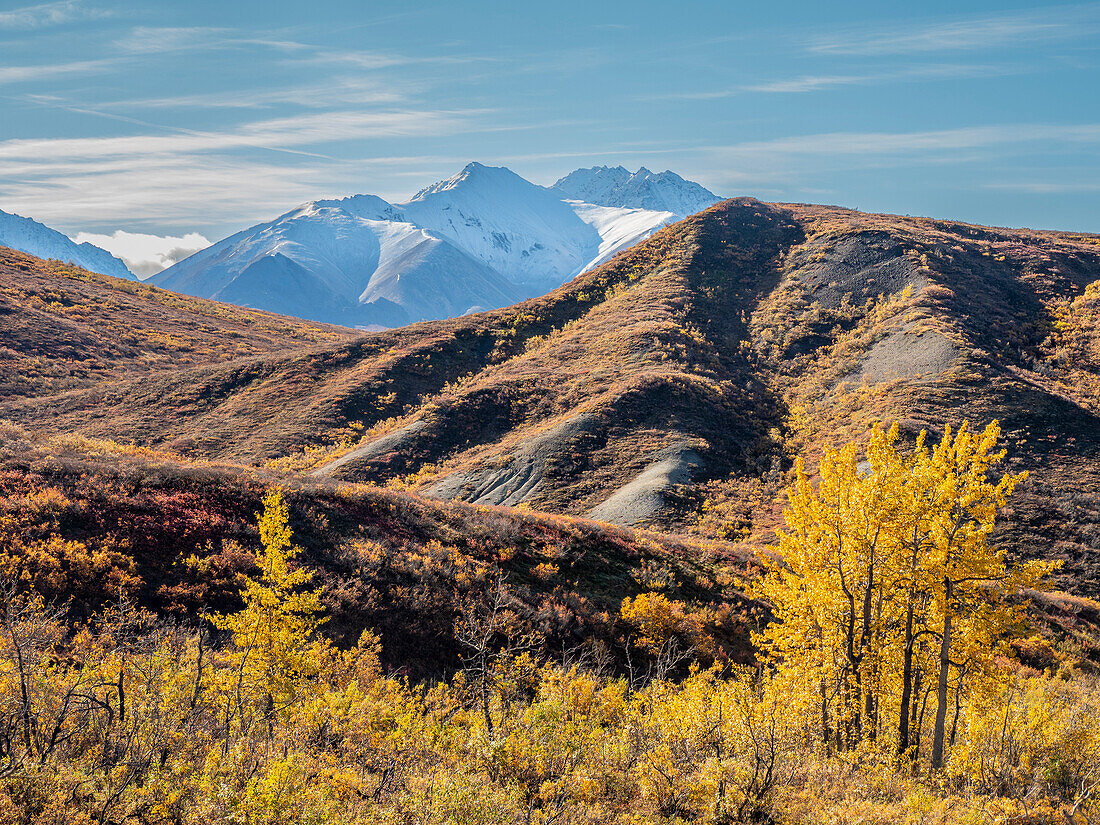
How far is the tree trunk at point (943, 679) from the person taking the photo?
1181cm

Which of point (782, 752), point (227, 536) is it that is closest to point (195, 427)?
point (227, 536)

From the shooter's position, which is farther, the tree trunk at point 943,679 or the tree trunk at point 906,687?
the tree trunk at point 906,687

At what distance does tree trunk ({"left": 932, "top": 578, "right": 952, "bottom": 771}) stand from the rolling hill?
21646 millimetres

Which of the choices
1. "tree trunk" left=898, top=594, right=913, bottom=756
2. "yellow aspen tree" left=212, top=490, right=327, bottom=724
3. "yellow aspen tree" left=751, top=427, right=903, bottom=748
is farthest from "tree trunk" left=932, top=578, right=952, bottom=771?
"yellow aspen tree" left=212, top=490, right=327, bottom=724

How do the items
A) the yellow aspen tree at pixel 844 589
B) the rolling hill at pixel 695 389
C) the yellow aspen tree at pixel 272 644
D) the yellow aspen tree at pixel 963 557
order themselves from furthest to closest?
1. the rolling hill at pixel 695 389
2. the yellow aspen tree at pixel 844 589
3. the yellow aspen tree at pixel 272 644
4. the yellow aspen tree at pixel 963 557

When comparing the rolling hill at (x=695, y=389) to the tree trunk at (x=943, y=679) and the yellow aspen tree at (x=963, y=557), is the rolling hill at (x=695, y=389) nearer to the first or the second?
the tree trunk at (x=943, y=679)

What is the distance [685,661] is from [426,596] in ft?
27.9

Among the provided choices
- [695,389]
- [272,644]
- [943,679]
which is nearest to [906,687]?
[943,679]

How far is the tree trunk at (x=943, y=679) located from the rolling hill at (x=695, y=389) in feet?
71.0

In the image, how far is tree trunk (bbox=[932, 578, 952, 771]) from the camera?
11.8m

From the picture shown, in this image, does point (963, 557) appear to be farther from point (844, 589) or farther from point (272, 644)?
point (272, 644)

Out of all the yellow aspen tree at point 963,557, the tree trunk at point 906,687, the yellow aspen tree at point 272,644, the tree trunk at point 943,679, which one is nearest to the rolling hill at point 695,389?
the tree trunk at point 906,687

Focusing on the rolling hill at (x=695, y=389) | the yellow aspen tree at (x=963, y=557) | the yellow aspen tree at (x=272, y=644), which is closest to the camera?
the yellow aspen tree at (x=963, y=557)

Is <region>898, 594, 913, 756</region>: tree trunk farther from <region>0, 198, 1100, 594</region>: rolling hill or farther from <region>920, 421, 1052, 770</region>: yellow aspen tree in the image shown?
<region>0, 198, 1100, 594</region>: rolling hill
